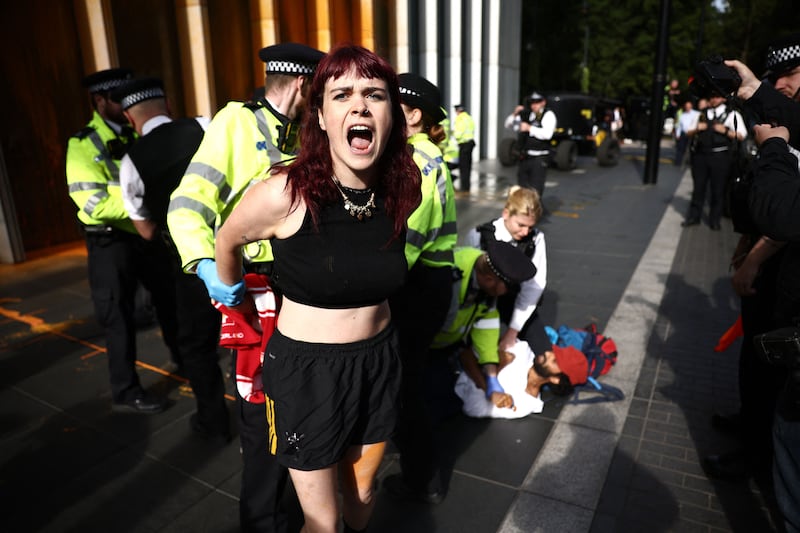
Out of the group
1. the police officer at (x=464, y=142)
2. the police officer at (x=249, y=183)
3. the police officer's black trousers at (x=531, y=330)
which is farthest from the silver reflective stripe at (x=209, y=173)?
the police officer at (x=464, y=142)

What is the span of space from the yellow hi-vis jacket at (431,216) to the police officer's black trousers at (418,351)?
79 millimetres

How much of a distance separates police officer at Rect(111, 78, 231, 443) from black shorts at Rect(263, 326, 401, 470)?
1.32 metres

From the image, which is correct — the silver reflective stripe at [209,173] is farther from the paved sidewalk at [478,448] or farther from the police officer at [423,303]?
the paved sidewalk at [478,448]

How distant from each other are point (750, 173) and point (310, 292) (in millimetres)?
1870

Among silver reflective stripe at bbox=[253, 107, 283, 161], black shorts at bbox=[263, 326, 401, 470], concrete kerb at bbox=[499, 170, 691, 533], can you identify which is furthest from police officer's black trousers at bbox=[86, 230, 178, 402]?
concrete kerb at bbox=[499, 170, 691, 533]

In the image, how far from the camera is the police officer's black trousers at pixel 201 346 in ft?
10.00

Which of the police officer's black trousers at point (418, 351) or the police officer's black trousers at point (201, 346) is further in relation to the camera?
the police officer's black trousers at point (201, 346)

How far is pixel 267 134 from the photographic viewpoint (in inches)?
98.2

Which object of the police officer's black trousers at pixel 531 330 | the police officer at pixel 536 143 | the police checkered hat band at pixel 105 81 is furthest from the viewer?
the police officer at pixel 536 143

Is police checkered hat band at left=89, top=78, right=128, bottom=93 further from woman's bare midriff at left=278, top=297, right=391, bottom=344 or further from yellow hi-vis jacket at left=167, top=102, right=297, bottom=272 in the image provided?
woman's bare midriff at left=278, top=297, right=391, bottom=344

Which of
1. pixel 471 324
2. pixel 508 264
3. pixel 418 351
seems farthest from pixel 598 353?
pixel 418 351

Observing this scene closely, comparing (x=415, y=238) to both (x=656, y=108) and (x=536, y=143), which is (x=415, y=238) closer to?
(x=536, y=143)

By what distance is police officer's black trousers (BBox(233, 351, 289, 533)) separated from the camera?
7.54ft

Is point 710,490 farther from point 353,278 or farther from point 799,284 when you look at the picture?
point 353,278
